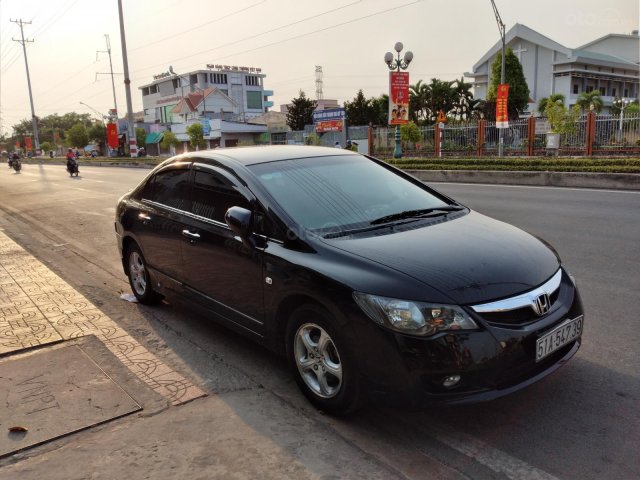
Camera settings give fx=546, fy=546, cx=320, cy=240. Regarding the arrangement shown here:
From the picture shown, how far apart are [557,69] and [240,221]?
59.4m

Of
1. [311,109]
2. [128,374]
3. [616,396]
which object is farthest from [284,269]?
[311,109]

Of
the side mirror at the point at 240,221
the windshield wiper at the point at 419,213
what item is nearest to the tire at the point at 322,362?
the side mirror at the point at 240,221

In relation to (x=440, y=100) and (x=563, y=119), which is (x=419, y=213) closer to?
(x=563, y=119)

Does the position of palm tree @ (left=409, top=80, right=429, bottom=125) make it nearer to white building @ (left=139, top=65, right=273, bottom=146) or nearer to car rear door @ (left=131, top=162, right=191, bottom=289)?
white building @ (left=139, top=65, right=273, bottom=146)

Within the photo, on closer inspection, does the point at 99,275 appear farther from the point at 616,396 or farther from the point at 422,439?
the point at 616,396

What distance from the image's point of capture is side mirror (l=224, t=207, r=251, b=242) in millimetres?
3479

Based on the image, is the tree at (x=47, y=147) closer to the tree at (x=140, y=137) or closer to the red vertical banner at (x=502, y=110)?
the tree at (x=140, y=137)

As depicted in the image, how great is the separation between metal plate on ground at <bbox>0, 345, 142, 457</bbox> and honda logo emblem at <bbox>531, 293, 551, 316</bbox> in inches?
93.5

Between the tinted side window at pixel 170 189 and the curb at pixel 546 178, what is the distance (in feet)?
41.9

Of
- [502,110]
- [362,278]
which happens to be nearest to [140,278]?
[362,278]

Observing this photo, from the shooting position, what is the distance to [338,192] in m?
3.90

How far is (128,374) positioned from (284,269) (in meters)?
1.47

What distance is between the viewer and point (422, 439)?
2938 millimetres

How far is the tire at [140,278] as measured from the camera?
17.4 ft
